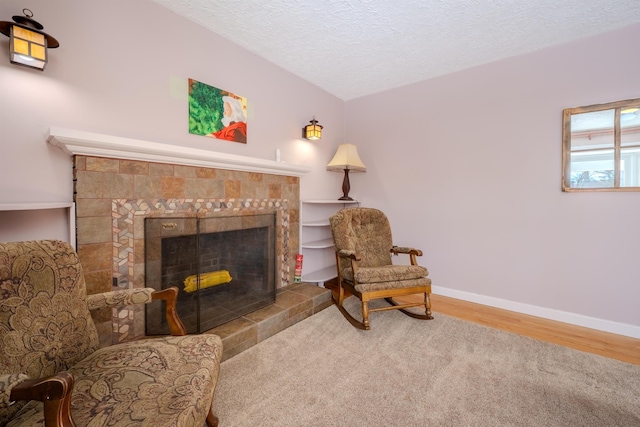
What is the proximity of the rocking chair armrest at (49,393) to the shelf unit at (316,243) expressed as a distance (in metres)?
2.36

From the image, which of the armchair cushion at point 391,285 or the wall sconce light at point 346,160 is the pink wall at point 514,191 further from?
the armchair cushion at point 391,285

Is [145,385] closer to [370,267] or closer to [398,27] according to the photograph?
[370,267]

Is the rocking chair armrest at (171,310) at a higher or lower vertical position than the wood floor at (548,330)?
higher

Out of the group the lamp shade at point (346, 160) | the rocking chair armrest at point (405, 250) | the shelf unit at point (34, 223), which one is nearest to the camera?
the shelf unit at point (34, 223)

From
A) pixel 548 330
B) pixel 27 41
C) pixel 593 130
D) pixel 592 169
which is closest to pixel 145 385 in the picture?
pixel 27 41

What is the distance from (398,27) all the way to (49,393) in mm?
2901

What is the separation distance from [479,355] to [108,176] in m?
2.81

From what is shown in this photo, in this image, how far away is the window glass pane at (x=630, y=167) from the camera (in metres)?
2.18

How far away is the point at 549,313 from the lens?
2553 mm

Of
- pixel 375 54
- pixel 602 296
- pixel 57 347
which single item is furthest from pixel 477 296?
pixel 57 347

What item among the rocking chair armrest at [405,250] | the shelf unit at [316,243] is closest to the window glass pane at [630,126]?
the rocking chair armrest at [405,250]

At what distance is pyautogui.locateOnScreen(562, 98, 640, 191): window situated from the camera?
2205 mm

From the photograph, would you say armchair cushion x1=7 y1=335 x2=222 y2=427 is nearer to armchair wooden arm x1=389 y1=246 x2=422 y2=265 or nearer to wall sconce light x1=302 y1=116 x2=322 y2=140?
armchair wooden arm x1=389 y1=246 x2=422 y2=265

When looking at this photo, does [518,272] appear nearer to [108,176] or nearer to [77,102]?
[108,176]
